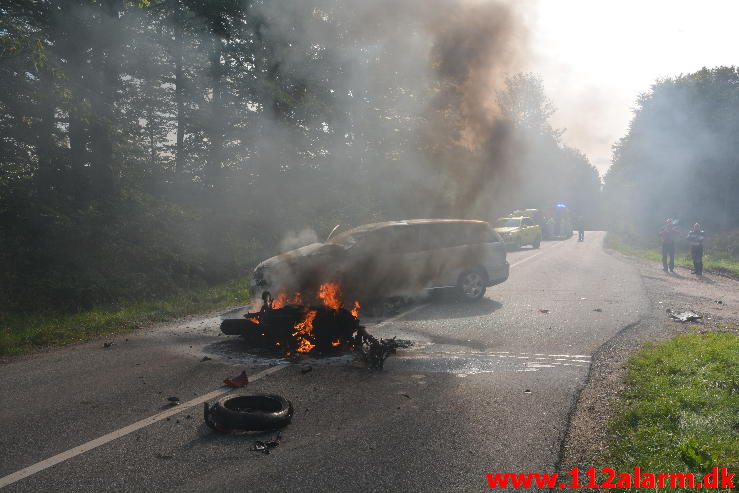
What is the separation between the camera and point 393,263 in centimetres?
1099

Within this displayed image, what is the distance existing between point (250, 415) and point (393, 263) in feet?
21.2

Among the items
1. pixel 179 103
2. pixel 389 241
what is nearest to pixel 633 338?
pixel 389 241

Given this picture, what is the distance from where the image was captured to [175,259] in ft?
50.0

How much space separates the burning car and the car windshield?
16.6 meters

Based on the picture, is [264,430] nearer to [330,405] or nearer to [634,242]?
[330,405]

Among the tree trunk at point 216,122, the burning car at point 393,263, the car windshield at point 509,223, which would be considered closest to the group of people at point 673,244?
the burning car at point 393,263

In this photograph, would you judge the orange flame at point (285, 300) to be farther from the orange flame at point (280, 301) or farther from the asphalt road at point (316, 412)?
the asphalt road at point (316, 412)

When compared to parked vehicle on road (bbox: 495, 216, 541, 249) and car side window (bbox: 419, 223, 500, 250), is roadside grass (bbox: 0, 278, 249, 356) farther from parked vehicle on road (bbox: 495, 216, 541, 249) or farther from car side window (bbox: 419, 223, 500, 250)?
parked vehicle on road (bbox: 495, 216, 541, 249)

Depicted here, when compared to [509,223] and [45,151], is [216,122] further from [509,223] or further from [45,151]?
[509,223]

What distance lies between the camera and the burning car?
9.91m

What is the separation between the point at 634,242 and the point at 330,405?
120 ft

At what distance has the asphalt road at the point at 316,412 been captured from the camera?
3.96 meters

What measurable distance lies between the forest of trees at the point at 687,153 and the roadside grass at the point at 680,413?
35916mm

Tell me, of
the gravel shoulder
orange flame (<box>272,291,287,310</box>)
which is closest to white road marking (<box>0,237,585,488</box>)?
orange flame (<box>272,291,287,310</box>)
